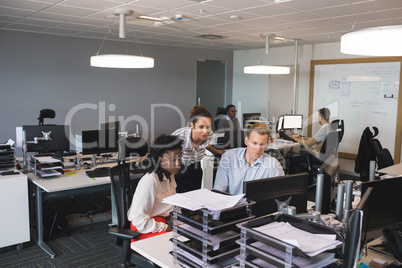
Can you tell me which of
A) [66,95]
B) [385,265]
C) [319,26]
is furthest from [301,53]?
[385,265]

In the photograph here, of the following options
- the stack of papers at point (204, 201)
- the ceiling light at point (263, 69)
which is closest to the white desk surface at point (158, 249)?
the stack of papers at point (204, 201)

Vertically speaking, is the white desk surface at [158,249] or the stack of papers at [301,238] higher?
the stack of papers at [301,238]

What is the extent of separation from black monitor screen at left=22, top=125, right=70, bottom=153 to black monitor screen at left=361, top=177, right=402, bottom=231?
3.57 meters

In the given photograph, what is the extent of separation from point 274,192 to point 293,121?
17.5 ft

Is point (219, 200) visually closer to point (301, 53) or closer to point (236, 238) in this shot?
point (236, 238)

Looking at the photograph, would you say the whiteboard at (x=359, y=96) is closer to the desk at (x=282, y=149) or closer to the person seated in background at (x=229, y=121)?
the desk at (x=282, y=149)

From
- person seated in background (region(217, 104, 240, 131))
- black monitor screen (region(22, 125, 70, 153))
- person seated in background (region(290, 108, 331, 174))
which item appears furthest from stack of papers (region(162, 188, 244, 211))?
person seated in background (region(217, 104, 240, 131))

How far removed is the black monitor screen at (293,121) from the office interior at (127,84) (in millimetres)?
564

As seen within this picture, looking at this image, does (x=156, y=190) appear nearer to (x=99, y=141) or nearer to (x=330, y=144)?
(x=99, y=141)

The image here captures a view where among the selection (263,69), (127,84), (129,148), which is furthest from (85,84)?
(263,69)

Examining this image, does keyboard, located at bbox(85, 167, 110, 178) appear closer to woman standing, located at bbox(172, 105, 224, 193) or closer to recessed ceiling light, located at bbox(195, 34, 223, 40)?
woman standing, located at bbox(172, 105, 224, 193)

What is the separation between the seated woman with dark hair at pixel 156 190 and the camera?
230 cm

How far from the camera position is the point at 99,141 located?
4.48 meters

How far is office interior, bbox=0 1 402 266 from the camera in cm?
616
